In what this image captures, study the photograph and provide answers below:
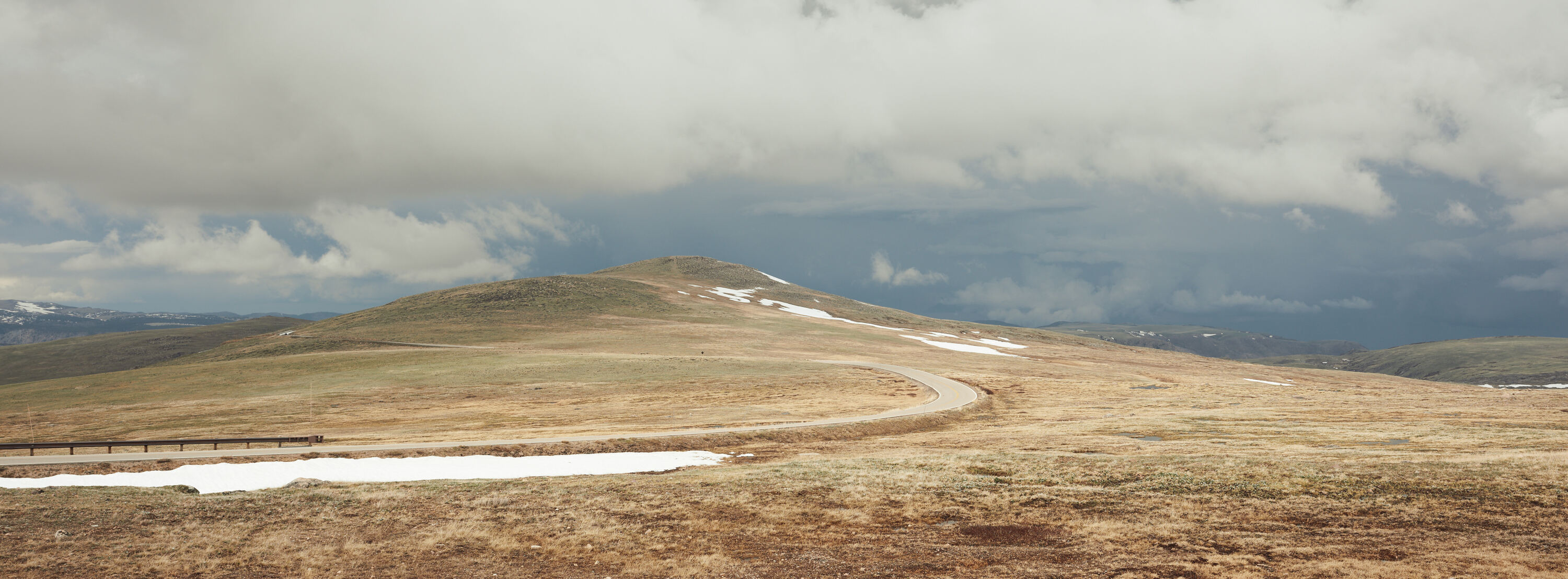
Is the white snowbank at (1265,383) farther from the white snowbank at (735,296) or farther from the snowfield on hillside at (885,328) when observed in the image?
the white snowbank at (735,296)

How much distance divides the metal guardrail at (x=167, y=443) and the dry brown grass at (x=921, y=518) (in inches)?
560

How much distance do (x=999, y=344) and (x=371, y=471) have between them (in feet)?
396

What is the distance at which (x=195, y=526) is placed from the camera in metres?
18.7

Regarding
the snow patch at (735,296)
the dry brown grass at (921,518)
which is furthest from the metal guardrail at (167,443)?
the snow patch at (735,296)

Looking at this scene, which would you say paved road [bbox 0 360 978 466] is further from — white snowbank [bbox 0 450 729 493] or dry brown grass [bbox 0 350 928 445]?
white snowbank [bbox 0 450 729 493]

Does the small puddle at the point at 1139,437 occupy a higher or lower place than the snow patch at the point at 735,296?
lower

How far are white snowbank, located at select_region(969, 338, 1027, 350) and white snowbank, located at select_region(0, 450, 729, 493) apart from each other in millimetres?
105333

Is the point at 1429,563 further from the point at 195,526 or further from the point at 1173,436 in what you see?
the point at 195,526

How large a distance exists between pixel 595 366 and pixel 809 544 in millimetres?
65276

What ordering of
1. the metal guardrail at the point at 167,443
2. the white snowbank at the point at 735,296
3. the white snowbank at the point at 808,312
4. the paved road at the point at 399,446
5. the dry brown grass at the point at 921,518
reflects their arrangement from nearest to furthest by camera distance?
1. the dry brown grass at the point at 921,518
2. the paved road at the point at 399,446
3. the metal guardrail at the point at 167,443
4. the white snowbank at the point at 808,312
5. the white snowbank at the point at 735,296

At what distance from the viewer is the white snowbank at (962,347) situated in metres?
115

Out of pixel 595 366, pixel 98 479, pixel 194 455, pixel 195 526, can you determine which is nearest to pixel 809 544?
pixel 195 526

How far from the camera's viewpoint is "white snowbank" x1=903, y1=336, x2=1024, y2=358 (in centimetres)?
11469

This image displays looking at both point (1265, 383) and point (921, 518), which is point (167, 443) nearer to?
point (921, 518)
